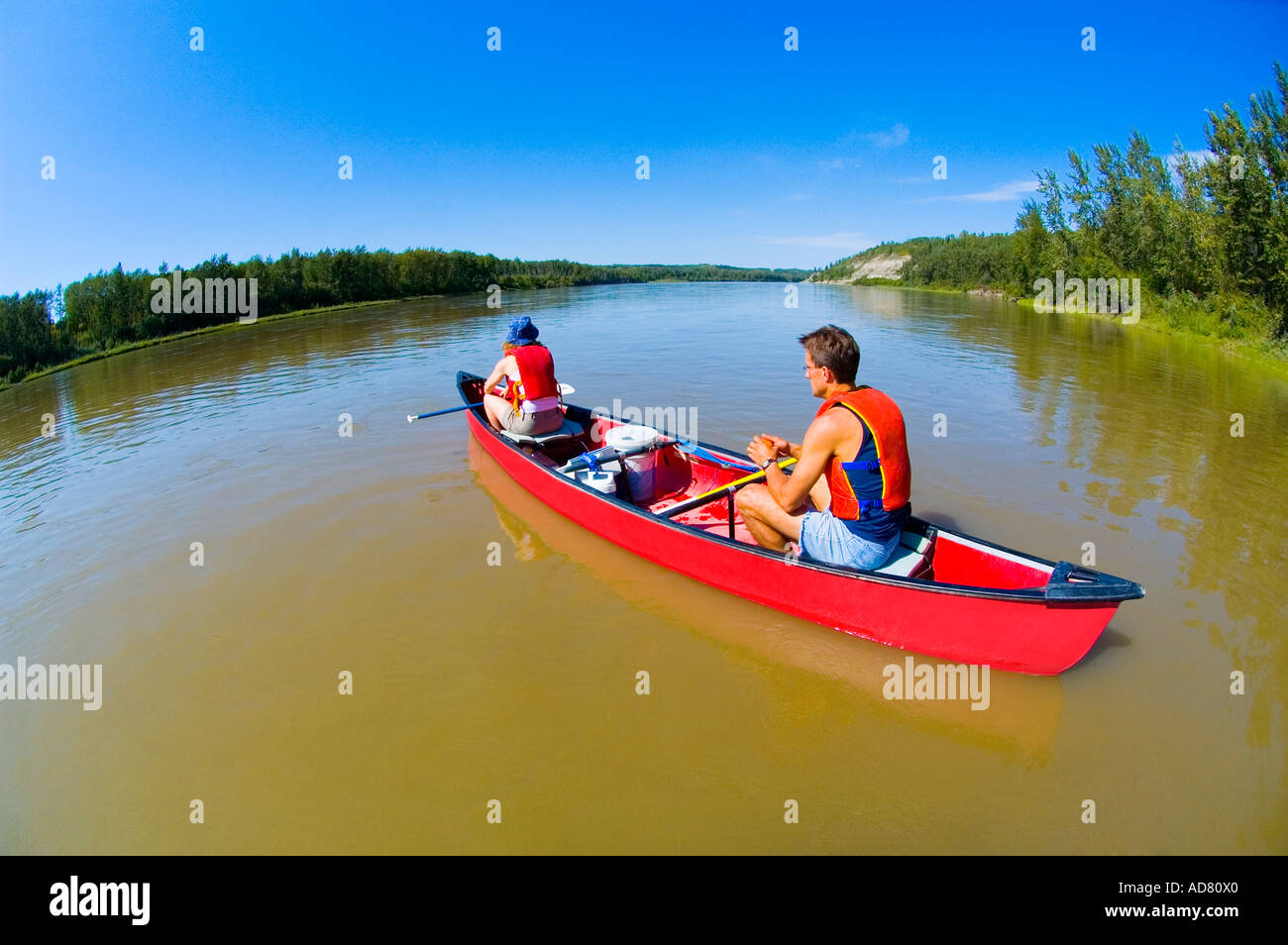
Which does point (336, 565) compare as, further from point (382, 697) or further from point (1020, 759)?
point (1020, 759)

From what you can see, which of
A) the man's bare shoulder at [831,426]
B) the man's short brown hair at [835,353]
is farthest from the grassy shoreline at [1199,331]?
the man's bare shoulder at [831,426]

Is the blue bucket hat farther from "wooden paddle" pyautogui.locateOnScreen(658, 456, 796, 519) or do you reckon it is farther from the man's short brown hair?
the man's short brown hair

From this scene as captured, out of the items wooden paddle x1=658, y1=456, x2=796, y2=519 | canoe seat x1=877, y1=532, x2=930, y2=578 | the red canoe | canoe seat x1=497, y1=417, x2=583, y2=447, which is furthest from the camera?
canoe seat x1=497, y1=417, x2=583, y2=447

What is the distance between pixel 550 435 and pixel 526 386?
0.87m

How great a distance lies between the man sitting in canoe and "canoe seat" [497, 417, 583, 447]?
14.4ft

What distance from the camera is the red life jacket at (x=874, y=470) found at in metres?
4.40

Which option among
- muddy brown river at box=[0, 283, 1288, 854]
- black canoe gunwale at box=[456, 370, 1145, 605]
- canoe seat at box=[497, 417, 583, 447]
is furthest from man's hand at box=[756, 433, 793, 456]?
canoe seat at box=[497, 417, 583, 447]

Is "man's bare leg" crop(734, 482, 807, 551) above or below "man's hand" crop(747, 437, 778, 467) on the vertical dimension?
below

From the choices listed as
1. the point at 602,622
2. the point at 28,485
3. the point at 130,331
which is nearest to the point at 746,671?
the point at 602,622

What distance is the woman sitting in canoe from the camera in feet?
27.3

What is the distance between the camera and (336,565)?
6.82 m

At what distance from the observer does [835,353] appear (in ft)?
14.7

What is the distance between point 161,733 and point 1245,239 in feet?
92.6

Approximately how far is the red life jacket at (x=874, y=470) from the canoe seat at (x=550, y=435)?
16.0 feet
